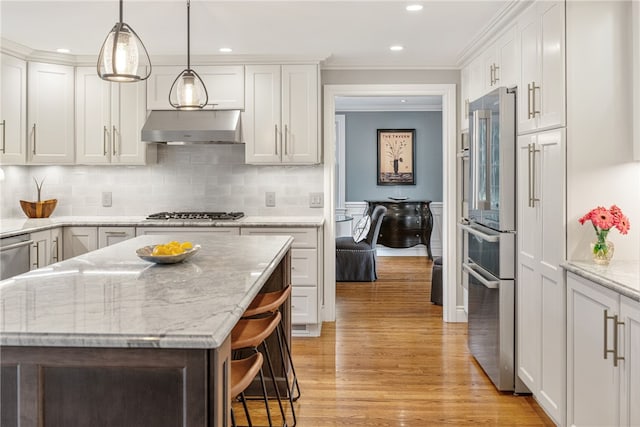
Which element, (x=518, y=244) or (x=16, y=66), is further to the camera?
(x=16, y=66)

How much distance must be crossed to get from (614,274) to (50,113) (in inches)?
177

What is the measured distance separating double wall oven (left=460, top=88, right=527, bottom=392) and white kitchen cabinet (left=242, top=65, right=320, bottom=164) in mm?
1529

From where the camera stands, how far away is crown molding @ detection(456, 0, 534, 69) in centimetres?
329

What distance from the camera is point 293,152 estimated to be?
15.8ft

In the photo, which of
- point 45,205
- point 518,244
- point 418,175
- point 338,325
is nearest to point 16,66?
point 45,205

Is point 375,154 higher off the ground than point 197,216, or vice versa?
point 375,154

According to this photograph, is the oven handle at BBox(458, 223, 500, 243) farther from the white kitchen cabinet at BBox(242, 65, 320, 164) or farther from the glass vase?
the white kitchen cabinet at BBox(242, 65, 320, 164)

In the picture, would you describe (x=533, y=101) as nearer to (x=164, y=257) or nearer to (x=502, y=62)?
(x=502, y=62)

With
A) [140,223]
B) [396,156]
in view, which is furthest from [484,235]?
[396,156]

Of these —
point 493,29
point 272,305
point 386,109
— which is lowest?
point 272,305

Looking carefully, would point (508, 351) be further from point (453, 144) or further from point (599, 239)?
point (453, 144)

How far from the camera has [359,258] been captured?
6.95 metres

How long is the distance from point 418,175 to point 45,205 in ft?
19.2

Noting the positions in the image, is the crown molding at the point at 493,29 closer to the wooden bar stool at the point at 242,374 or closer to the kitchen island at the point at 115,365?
A: the wooden bar stool at the point at 242,374
